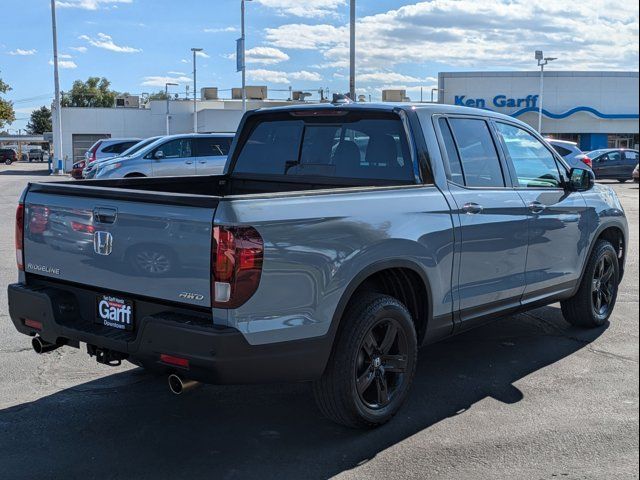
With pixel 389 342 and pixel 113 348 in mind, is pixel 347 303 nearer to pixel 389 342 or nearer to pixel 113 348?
pixel 389 342

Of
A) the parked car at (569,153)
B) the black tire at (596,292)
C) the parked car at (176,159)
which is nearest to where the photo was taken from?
the black tire at (596,292)

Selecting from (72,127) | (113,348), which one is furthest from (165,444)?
(72,127)

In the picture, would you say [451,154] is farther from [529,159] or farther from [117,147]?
[117,147]

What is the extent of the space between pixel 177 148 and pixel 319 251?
15.7m

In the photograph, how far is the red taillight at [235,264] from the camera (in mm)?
3412

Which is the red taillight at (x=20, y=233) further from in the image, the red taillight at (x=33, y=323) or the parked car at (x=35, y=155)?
the parked car at (x=35, y=155)

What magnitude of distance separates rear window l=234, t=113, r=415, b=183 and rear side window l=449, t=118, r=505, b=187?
461 millimetres

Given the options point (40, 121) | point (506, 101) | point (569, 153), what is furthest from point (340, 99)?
point (40, 121)

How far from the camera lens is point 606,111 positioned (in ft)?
155

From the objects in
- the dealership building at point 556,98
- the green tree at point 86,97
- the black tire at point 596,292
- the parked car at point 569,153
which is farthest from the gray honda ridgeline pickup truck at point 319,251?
the green tree at point 86,97

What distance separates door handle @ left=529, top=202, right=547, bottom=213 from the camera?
5.28 meters

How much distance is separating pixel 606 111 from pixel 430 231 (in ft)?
155

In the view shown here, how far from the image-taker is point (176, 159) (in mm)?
18594

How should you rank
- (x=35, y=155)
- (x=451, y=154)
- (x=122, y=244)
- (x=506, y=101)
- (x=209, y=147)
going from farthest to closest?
(x=35, y=155)
(x=506, y=101)
(x=209, y=147)
(x=451, y=154)
(x=122, y=244)
